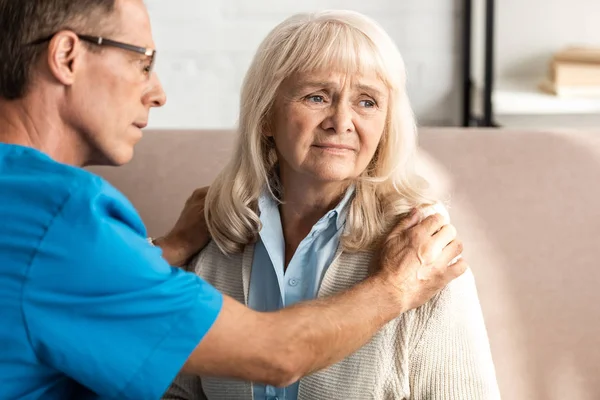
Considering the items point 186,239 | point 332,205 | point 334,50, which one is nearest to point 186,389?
point 186,239

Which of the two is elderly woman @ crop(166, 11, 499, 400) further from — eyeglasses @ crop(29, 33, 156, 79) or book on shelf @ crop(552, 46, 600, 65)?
book on shelf @ crop(552, 46, 600, 65)

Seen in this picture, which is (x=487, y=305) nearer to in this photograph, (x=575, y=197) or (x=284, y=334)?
(x=575, y=197)

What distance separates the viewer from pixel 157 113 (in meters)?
2.99

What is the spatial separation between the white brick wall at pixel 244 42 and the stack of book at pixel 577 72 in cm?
43

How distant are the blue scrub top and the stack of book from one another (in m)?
1.71

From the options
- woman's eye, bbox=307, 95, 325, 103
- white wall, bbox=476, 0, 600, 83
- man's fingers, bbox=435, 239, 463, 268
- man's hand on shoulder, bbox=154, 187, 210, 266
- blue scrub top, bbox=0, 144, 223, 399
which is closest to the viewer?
blue scrub top, bbox=0, 144, 223, 399

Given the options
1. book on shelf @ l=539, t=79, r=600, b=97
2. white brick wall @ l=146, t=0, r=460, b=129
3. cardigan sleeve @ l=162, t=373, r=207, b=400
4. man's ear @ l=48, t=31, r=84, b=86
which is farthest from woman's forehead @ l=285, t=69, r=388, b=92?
white brick wall @ l=146, t=0, r=460, b=129

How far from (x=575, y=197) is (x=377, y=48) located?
56 centimetres

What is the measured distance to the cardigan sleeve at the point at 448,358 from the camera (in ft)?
4.79

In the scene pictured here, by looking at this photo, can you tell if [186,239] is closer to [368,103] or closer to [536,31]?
[368,103]

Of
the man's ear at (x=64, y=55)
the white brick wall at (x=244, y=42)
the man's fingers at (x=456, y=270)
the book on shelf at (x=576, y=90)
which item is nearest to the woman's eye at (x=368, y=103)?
the man's fingers at (x=456, y=270)

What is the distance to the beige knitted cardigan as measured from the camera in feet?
4.81

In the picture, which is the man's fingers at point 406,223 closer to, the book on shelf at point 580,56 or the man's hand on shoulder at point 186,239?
the man's hand on shoulder at point 186,239

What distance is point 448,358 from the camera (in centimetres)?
147
